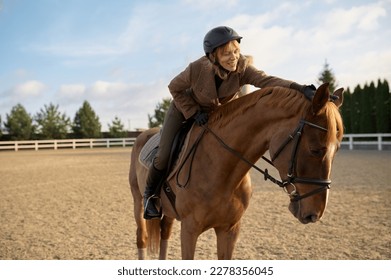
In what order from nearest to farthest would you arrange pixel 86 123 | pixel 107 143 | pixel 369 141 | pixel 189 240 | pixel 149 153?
1. pixel 189 240
2. pixel 149 153
3. pixel 369 141
4. pixel 107 143
5. pixel 86 123

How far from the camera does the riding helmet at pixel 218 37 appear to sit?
8.05ft

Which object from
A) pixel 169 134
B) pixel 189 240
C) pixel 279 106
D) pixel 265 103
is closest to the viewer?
pixel 279 106

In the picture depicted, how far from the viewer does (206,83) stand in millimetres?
2643

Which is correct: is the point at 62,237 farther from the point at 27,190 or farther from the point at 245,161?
the point at 27,190

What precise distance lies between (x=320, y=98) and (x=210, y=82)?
95 cm

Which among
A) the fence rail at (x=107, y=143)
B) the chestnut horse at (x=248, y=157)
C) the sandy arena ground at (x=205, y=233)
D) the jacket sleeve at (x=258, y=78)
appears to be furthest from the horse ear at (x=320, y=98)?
the fence rail at (x=107, y=143)

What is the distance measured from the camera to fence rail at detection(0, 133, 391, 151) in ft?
72.0

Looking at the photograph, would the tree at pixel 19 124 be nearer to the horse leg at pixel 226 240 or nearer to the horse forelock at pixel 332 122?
the horse leg at pixel 226 240

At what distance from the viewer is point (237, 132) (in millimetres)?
2514

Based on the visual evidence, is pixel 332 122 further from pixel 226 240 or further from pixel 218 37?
pixel 226 240

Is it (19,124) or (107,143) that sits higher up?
(19,124)

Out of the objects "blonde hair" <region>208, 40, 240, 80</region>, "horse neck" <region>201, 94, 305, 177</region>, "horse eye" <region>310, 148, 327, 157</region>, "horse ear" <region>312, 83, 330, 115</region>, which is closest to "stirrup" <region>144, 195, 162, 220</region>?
"horse neck" <region>201, 94, 305, 177</region>

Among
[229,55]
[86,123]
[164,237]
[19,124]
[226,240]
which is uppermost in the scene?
[86,123]

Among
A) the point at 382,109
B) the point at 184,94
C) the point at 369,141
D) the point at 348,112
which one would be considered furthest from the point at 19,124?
the point at 184,94
